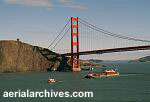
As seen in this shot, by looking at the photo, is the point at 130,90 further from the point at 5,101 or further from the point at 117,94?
the point at 5,101

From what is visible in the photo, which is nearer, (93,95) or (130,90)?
(93,95)

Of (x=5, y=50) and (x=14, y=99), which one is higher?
(x=5, y=50)

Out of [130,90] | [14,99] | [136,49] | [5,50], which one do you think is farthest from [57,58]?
[14,99]

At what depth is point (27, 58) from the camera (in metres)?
157

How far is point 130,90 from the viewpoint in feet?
228

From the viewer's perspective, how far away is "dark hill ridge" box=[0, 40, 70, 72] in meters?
152

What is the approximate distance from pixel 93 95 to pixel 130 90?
10.5 meters

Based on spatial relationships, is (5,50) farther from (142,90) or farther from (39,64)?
(142,90)

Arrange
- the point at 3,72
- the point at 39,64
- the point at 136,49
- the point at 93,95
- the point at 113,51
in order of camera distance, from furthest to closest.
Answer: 1. the point at 39,64
2. the point at 3,72
3. the point at 113,51
4. the point at 136,49
5. the point at 93,95

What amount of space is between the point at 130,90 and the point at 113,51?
183 ft

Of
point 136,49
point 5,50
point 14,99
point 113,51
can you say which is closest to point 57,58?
point 5,50

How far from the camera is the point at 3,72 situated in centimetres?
14775

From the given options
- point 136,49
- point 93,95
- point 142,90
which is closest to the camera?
point 93,95

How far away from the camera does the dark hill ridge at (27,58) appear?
152m
